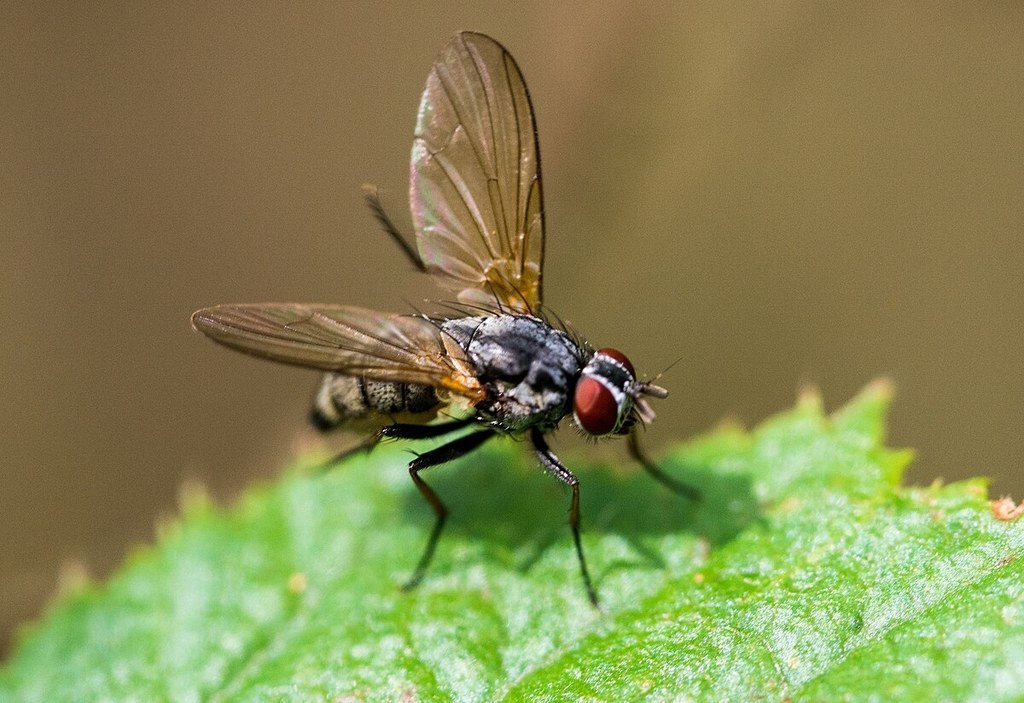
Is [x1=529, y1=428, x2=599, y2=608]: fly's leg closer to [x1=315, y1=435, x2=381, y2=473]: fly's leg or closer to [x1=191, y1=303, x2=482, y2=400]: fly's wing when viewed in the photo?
[x1=191, y1=303, x2=482, y2=400]: fly's wing

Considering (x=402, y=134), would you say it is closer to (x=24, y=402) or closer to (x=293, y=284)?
(x=293, y=284)

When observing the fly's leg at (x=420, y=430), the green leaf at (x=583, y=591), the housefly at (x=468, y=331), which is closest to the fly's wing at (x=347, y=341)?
the housefly at (x=468, y=331)

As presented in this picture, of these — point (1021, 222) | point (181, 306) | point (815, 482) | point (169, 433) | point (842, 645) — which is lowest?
point (842, 645)

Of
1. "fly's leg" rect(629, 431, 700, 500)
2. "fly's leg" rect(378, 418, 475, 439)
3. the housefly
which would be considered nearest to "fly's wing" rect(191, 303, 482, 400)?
the housefly

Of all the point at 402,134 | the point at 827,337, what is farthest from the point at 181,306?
the point at 827,337

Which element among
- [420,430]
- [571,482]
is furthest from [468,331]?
[571,482]

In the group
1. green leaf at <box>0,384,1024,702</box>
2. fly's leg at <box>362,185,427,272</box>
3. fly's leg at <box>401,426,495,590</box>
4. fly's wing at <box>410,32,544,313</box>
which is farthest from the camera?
fly's leg at <box>362,185,427,272</box>
